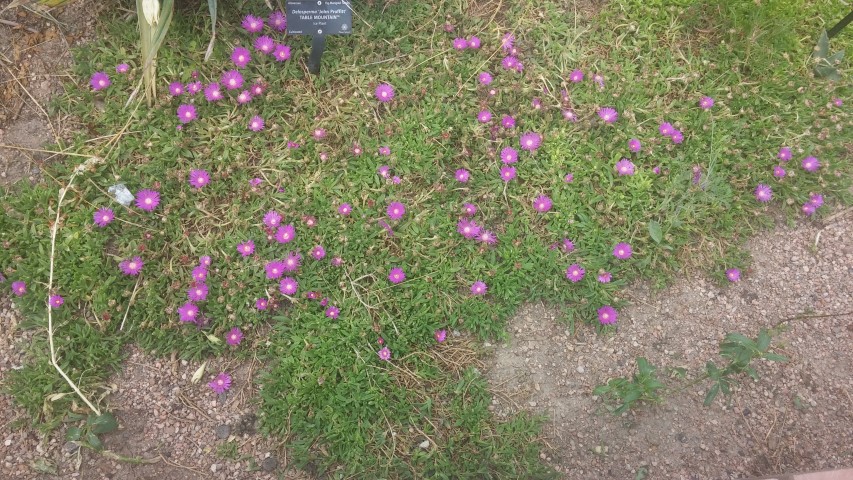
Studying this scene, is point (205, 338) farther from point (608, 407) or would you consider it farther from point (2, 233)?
point (608, 407)

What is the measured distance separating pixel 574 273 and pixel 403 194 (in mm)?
905

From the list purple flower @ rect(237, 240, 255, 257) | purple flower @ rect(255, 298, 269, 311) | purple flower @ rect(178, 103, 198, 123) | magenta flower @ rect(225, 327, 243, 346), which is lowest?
magenta flower @ rect(225, 327, 243, 346)

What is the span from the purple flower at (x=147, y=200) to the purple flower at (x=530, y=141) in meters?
1.80

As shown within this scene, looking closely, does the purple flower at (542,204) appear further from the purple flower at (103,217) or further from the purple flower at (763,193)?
the purple flower at (103,217)

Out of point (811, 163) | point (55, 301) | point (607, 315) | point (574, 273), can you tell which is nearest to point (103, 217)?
point (55, 301)

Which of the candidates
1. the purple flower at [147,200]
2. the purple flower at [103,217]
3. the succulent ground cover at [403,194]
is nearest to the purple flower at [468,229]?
the succulent ground cover at [403,194]

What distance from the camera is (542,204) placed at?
280 cm

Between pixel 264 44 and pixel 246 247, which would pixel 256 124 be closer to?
pixel 264 44

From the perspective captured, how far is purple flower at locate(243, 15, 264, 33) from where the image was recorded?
2.90 m

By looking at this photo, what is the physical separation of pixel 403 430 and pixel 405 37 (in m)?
1.98

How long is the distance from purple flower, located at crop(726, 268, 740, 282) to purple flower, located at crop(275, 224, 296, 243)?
7.02 feet

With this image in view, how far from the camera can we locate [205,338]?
2.63m

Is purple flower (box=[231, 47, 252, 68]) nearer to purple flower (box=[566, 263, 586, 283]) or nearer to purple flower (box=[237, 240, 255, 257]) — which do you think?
purple flower (box=[237, 240, 255, 257])

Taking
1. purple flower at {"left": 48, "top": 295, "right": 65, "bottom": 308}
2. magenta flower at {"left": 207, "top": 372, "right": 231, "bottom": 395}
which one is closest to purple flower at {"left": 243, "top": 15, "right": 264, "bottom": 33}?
purple flower at {"left": 48, "top": 295, "right": 65, "bottom": 308}
